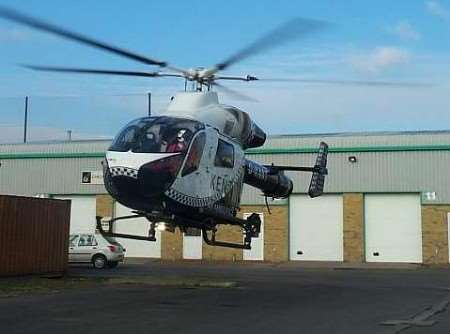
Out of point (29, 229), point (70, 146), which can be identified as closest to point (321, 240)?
point (70, 146)

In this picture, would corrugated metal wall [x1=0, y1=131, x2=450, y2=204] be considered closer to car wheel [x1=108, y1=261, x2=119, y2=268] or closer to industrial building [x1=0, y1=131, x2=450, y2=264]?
industrial building [x1=0, y1=131, x2=450, y2=264]

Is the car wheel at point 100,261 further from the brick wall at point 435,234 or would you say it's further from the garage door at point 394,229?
the brick wall at point 435,234

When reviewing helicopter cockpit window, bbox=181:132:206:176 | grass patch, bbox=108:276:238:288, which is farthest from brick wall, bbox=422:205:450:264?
helicopter cockpit window, bbox=181:132:206:176

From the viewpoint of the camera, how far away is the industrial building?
38.3 m

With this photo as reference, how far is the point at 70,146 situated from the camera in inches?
1774

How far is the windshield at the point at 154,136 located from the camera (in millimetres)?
15164

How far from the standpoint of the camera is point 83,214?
44344 millimetres

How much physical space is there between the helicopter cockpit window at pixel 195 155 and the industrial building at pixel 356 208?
24151 millimetres

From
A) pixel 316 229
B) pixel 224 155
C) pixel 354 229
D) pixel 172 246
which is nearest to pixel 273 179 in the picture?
pixel 224 155

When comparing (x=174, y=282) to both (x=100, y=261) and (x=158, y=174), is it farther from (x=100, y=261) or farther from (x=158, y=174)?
(x=100, y=261)

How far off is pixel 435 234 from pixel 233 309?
82.1ft

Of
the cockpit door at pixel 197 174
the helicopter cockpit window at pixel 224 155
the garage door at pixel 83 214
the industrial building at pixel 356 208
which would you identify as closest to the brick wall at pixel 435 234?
the industrial building at pixel 356 208

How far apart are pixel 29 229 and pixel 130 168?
32.3 ft

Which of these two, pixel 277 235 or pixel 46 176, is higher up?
pixel 46 176
